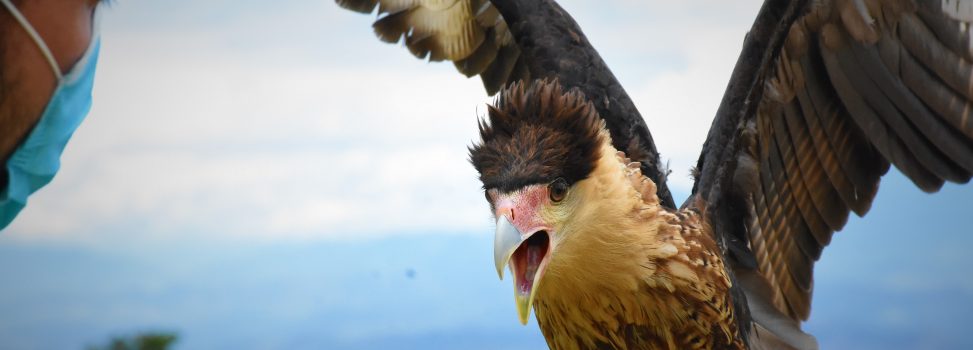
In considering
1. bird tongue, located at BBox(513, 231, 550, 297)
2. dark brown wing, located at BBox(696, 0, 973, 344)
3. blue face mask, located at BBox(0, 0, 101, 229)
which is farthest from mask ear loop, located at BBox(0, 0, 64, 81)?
dark brown wing, located at BBox(696, 0, 973, 344)

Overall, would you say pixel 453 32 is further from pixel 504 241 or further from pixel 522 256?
pixel 504 241

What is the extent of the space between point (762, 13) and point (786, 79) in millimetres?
279

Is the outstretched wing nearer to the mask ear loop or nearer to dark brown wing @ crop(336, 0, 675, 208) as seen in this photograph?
dark brown wing @ crop(336, 0, 675, 208)

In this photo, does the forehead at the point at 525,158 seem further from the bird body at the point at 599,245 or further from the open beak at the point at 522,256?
the open beak at the point at 522,256

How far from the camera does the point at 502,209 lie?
222 cm

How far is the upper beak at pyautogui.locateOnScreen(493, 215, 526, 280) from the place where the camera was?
212 cm

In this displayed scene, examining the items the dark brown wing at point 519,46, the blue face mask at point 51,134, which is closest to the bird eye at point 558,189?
the dark brown wing at point 519,46

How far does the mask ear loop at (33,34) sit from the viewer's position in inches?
62.4

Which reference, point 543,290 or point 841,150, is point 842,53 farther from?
point 543,290

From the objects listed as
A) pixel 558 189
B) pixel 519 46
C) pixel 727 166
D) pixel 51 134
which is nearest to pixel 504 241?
pixel 558 189

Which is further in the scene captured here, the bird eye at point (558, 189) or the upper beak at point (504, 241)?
the bird eye at point (558, 189)

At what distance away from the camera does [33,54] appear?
5.30 feet

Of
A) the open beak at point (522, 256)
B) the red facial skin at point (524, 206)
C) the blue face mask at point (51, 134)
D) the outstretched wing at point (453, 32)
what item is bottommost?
the blue face mask at point (51, 134)

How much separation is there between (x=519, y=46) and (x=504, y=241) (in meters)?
1.82
